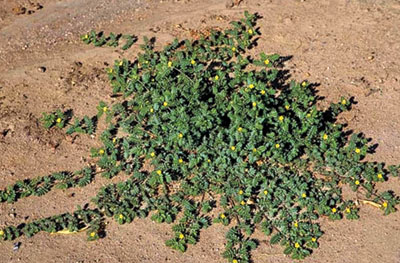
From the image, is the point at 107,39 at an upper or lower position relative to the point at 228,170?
upper

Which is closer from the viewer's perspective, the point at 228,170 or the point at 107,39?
the point at 228,170

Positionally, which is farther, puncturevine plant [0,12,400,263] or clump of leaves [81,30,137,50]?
clump of leaves [81,30,137,50]

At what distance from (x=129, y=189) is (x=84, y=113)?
1.24 m

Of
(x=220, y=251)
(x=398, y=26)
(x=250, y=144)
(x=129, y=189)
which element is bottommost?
(x=220, y=251)

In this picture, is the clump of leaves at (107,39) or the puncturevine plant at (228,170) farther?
the clump of leaves at (107,39)

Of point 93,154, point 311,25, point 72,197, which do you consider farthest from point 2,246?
point 311,25

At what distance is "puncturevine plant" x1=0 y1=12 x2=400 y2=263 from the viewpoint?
18.7 feet

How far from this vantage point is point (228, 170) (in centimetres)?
595

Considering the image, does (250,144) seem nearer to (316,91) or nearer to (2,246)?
(316,91)

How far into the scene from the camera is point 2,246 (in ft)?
19.0

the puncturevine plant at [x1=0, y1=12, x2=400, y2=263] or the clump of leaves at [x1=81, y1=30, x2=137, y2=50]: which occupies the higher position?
the clump of leaves at [x1=81, y1=30, x2=137, y2=50]

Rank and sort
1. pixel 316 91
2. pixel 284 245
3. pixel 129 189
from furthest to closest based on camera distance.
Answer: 1. pixel 316 91
2. pixel 129 189
3. pixel 284 245

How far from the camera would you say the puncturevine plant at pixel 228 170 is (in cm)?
571

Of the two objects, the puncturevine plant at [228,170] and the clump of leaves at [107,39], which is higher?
the clump of leaves at [107,39]
